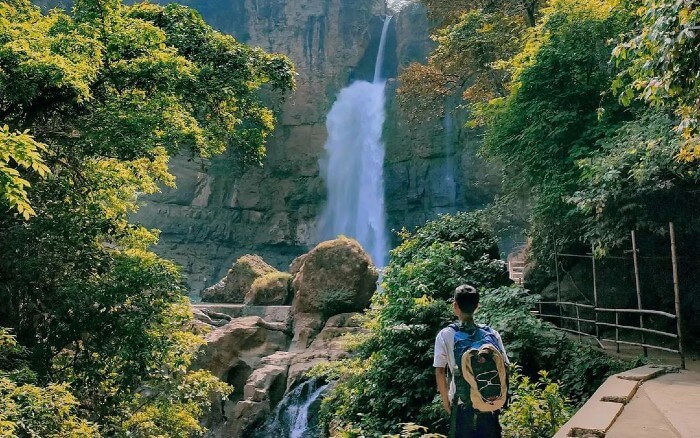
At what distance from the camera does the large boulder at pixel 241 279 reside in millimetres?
24109

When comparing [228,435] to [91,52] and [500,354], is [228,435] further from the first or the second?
[500,354]

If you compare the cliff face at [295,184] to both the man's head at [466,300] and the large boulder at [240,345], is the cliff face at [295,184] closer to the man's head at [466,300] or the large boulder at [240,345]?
the large boulder at [240,345]

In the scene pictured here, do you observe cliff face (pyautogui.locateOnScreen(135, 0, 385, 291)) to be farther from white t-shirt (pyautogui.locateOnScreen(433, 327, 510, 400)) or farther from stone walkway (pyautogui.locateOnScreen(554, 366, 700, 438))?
white t-shirt (pyautogui.locateOnScreen(433, 327, 510, 400))

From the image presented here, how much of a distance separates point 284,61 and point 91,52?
403 cm

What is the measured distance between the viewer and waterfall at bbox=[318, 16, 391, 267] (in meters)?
36.8

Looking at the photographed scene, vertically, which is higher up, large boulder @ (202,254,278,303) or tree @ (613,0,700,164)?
tree @ (613,0,700,164)

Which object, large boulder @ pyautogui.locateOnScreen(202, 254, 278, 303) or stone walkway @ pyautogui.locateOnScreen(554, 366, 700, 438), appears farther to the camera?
large boulder @ pyautogui.locateOnScreen(202, 254, 278, 303)

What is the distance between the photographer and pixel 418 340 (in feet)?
27.1

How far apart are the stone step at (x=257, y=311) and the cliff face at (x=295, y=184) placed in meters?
16.0

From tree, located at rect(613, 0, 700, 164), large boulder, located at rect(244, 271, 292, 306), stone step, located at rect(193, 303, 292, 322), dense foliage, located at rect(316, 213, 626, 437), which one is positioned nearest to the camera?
tree, located at rect(613, 0, 700, 164)

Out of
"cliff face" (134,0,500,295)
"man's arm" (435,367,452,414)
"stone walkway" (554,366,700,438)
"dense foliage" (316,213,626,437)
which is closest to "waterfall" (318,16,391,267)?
"cliff face" (134,0,500,295)

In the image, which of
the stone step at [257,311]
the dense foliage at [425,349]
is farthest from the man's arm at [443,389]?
the stone step at [257,311]

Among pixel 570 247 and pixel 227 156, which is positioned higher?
pixel 227 156

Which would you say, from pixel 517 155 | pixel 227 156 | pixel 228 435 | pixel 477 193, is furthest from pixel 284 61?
pixel 227 156
